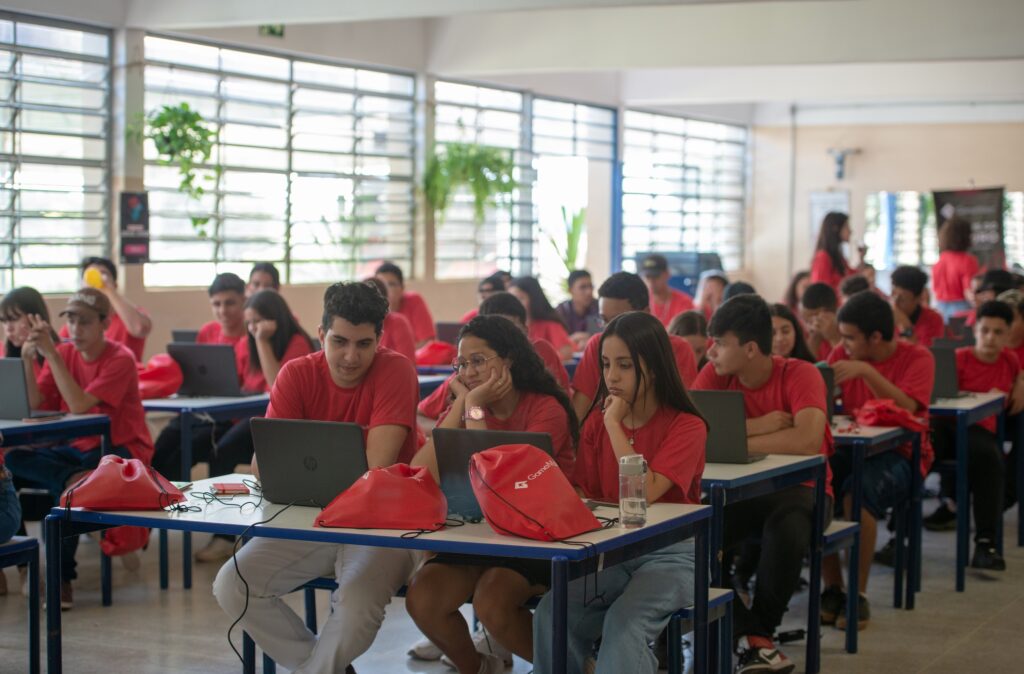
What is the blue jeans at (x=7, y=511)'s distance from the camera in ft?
14.4

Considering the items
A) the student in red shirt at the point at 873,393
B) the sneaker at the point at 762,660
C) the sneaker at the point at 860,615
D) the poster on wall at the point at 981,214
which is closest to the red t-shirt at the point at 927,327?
the student in red shirt at the point at 873,393

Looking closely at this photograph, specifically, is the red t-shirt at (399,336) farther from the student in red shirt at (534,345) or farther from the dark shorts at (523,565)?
the dark shorts at (523,565)

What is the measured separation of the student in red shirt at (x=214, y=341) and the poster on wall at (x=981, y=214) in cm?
1012

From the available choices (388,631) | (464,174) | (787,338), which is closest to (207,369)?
(388,631)

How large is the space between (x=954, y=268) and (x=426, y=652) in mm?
7555

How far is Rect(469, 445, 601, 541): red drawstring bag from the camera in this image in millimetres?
3307

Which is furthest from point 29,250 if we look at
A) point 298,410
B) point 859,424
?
point 859,424

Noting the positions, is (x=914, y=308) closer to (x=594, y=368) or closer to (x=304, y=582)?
(x=594, y=368)

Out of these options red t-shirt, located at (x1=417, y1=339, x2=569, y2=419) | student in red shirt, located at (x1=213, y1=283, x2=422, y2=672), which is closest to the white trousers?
student in red shirt, located at (x1=213, y1=283, x2=422, y2=672)

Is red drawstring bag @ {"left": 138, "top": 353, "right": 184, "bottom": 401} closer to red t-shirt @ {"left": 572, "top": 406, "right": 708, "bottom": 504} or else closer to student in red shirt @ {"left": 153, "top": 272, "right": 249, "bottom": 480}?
student in red shirt @ {"left": 153, "top": 272, "right": 249, "bottom": 480}

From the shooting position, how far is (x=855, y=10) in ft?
35.0

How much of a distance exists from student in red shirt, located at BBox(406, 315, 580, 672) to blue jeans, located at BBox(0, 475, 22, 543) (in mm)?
1391

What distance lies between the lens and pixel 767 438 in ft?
15.7

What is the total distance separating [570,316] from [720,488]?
18.1ft
